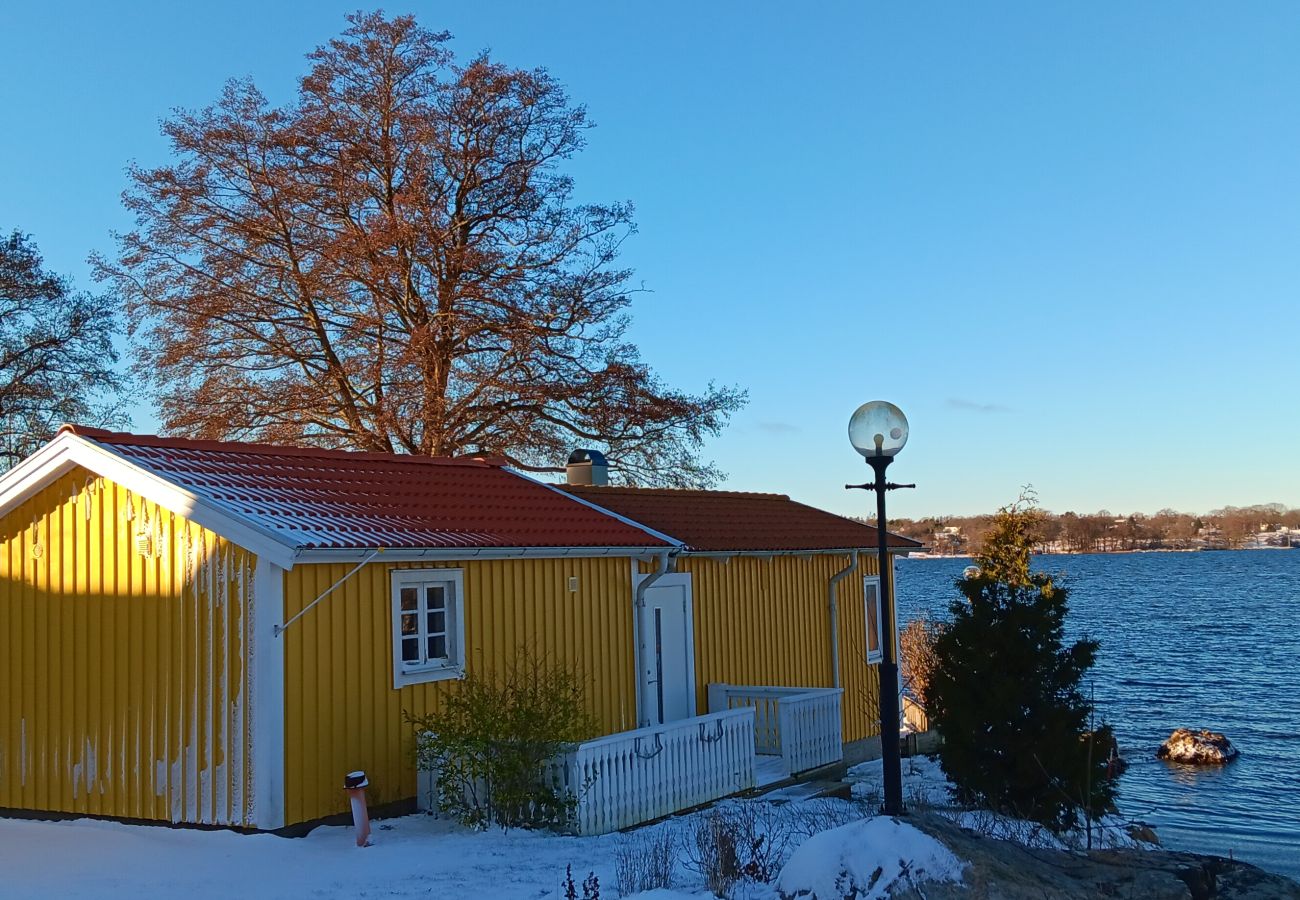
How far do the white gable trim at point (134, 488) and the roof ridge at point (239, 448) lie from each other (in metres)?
0.21

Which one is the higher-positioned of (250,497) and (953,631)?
(250,497)

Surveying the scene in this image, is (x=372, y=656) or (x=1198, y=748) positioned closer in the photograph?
(x=372, y=656)

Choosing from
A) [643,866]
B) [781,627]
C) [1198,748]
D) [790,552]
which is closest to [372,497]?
[643,866]

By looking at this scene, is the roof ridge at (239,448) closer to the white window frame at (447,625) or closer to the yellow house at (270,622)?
the yellow house at (270,622)

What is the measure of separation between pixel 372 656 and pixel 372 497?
2.16 m

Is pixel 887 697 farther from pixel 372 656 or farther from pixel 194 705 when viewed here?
pixel 194 705

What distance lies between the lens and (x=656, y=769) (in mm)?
11719

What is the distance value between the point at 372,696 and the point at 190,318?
645 inches

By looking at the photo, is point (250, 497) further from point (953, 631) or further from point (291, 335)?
point (291, 335)

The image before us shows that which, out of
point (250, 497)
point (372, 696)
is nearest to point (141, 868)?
point (372, 696)

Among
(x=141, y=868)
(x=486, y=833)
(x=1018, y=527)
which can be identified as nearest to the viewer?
(x=141, y=868)

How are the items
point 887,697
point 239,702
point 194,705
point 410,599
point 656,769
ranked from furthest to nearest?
point 656,769
point 410,599
point 194,705
point 239,702
point 887,697

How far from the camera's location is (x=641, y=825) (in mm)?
11336

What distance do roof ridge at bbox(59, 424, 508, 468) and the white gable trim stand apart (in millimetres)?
208
